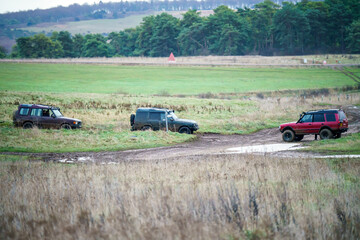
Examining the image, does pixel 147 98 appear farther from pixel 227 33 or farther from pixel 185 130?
pixel 227 33

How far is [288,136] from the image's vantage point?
1011 inches

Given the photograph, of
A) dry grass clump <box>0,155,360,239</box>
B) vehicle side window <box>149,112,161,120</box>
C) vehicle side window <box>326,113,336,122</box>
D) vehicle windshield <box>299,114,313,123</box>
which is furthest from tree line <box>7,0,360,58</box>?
dry grass clump <box>0,155,360,239</box>

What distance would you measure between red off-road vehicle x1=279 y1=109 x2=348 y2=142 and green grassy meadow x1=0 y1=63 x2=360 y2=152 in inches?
235

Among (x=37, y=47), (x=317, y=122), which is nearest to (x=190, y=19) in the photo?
(x=37, y=47)

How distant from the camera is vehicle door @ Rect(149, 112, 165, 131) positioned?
27750 millimetres

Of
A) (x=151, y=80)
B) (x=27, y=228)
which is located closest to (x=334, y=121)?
(x=27, y=228)

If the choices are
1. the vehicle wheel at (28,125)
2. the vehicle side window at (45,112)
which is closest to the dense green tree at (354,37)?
the vehicle side window at (45,112)

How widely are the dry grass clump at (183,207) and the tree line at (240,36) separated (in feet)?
437

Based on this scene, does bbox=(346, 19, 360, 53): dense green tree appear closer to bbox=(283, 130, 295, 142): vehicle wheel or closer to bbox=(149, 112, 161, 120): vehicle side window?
bbox=(283, 130, 295, 142): vehicle wheel

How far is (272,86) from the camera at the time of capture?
228ft

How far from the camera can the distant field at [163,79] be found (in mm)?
Result: 65562

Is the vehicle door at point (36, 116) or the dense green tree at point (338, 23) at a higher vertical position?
the dense green tree at point (338, 23)

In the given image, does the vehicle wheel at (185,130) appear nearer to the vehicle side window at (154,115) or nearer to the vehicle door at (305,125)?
the vehicle side window at (154,115)

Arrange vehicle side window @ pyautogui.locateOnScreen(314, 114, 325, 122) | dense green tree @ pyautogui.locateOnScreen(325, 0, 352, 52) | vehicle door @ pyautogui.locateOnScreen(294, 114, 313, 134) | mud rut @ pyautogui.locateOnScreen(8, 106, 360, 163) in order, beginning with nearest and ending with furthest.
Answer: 1. mud rut @ pyautogui.locateOnScreen(8, 106, 360, 163)
2. vehicle side window @ pyautogui.locateOnScreen(314, 114, 325, 122)
3. vehicle door @ pyautogui.locateOnScreen(294, 114, 313, 134)
4. dense green tree @ pyautogui.locateOnScreen(325, 0, 352, 52)
